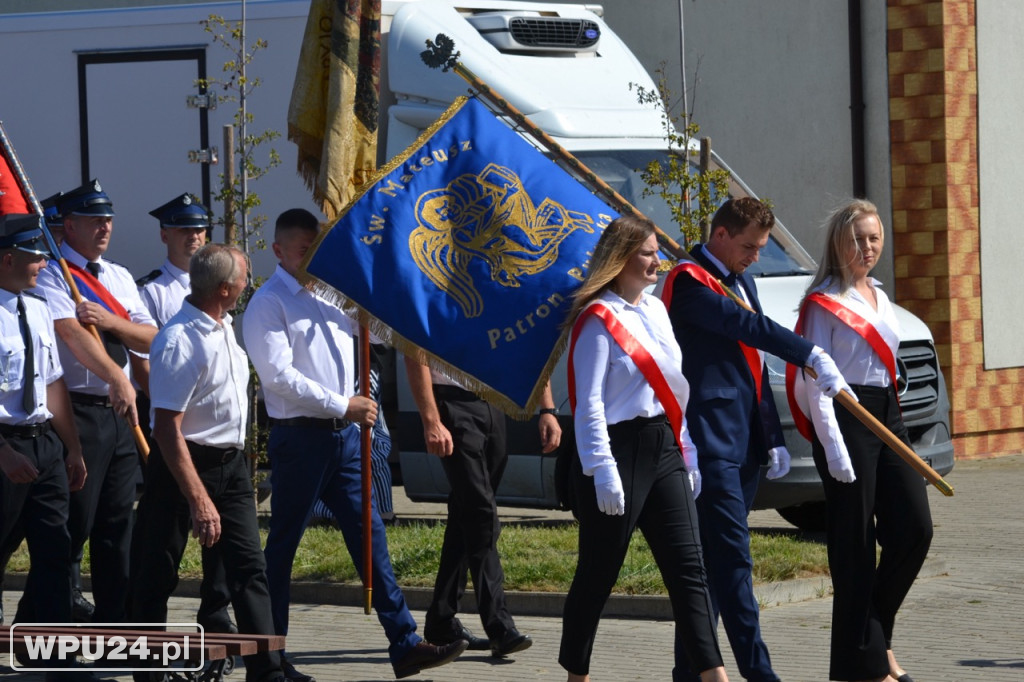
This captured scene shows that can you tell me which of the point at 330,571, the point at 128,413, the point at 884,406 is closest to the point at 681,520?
the point at 884,406

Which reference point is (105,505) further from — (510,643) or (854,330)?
(854,330)

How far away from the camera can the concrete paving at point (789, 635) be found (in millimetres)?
7617

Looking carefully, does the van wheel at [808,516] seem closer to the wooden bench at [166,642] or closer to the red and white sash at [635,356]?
the red and white sash at [635,356]

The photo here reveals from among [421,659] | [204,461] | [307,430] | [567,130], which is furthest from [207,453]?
[567,130]

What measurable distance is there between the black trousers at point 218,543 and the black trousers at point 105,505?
24.4 inches

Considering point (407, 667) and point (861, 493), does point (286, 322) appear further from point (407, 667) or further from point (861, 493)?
point (861, 493)

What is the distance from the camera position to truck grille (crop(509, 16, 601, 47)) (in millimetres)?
12430

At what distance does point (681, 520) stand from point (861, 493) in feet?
2.94

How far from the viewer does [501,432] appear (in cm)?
827

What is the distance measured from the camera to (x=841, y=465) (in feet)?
22.1

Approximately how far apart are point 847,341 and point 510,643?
208cm

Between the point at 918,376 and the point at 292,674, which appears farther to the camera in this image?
the point at 918,376

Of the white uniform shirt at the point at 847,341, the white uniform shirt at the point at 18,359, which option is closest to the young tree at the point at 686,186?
the white uniform shirt at the point at 847,341

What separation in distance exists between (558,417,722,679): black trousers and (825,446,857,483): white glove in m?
0.66
